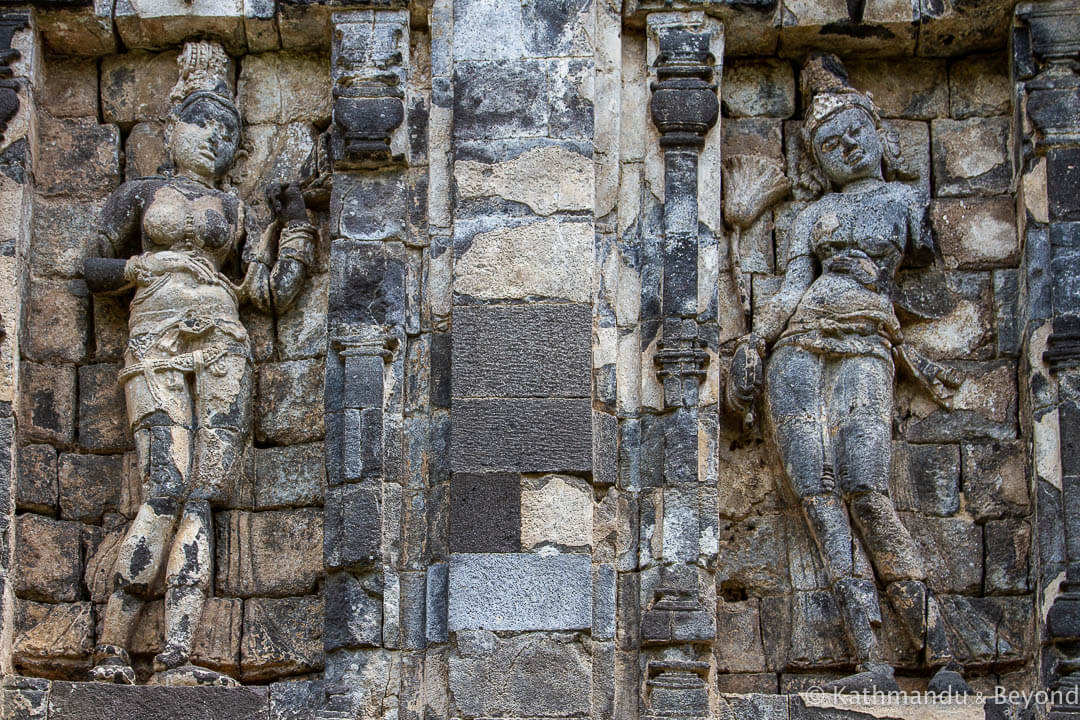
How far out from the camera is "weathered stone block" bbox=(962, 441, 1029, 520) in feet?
36.0

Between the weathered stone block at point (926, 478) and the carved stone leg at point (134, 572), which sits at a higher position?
the weathered stone block at point (926, 478)

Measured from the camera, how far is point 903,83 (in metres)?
11.9

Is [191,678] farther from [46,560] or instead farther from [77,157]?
[77,157]

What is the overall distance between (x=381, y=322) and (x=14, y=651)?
2515mm

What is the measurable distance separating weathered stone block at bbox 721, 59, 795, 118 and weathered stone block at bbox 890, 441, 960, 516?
81.4 inches

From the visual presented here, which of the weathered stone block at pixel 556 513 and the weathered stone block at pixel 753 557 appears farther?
the weathered stone block at pixel 753 557

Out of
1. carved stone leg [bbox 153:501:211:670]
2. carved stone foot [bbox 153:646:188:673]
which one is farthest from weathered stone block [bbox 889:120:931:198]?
carved stone foot [bbox 153:646:188:673]

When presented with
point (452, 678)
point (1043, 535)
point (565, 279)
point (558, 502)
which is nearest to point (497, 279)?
point (565, 279)

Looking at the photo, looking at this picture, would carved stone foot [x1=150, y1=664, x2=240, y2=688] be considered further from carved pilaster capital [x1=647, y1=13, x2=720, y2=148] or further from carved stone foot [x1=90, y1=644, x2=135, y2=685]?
carved pilaster capital [x1=647, y1=13, x2=720, y2=148]

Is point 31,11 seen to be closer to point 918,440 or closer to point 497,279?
point 497,279

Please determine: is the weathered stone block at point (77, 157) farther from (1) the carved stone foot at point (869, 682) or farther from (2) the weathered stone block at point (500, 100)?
(1) the carved stone foot at point (869, 682)

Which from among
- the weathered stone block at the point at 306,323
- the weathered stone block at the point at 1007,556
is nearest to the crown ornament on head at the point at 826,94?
the weathered stone block at the point at 1007,556

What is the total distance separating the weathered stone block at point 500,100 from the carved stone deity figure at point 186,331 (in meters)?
1.09

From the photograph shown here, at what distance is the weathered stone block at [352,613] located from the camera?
411 inches
